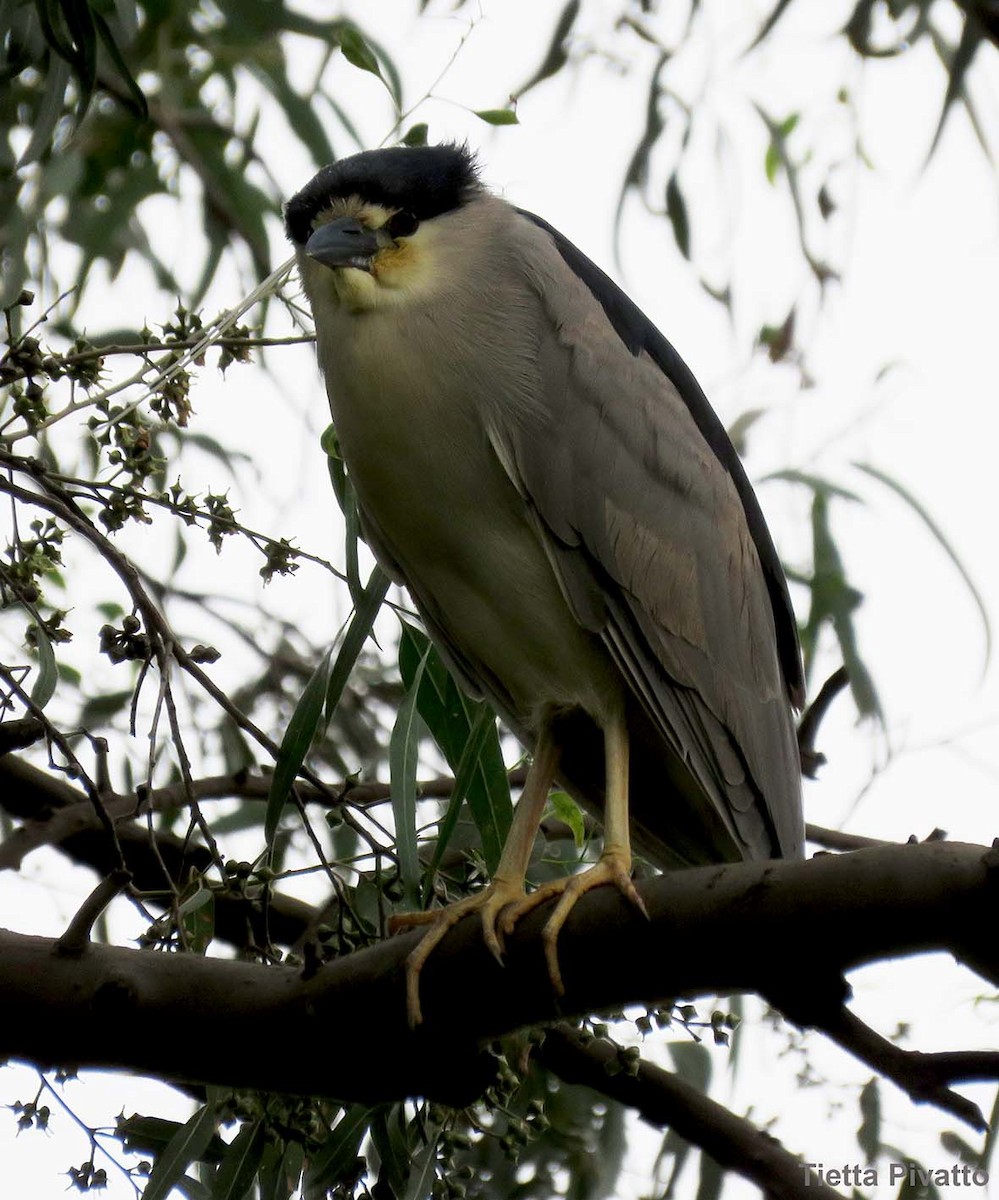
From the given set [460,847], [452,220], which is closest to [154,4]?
[452,220]

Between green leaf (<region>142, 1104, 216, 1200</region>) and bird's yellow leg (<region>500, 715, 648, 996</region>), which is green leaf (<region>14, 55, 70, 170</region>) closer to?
bird's yellow leg (<region>500, 715, 648, 996</region>)

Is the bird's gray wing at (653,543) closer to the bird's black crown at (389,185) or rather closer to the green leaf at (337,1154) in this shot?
the bird's black crown at (389,185)

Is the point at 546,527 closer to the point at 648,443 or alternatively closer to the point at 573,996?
the point at 648,443

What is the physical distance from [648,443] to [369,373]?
353 mm

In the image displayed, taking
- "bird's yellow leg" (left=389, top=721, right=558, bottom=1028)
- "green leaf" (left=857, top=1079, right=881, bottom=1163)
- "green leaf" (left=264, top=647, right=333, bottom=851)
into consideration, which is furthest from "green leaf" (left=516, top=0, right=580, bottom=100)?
"green leaf" (left=857, top=1079, right=881, bottom=1163)

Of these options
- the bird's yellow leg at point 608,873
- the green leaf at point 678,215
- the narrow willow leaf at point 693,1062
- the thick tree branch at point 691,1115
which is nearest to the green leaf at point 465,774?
the bird's yellow leg at point 608,873

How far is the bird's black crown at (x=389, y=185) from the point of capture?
6.25 ft

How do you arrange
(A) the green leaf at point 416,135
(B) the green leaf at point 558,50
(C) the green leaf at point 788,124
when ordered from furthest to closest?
(C) the green leaf at point 788,124 → (B) the green leaf at point 558,50 → (A) the green leaf at point 416,135

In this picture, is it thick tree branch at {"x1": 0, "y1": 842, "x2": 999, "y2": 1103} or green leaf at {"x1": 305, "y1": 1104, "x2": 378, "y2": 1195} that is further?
green leaf at {"x1": 305, "y1": 1104, "x2": 378, "y2": 1195}

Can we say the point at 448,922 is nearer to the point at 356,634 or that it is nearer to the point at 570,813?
the point at 356,634

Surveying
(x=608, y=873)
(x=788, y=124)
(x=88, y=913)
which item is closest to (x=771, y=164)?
(x=788, y=124)

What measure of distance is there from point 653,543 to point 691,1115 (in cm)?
70

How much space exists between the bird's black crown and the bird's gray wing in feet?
0.37

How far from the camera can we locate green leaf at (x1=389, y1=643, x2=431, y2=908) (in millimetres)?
1560
